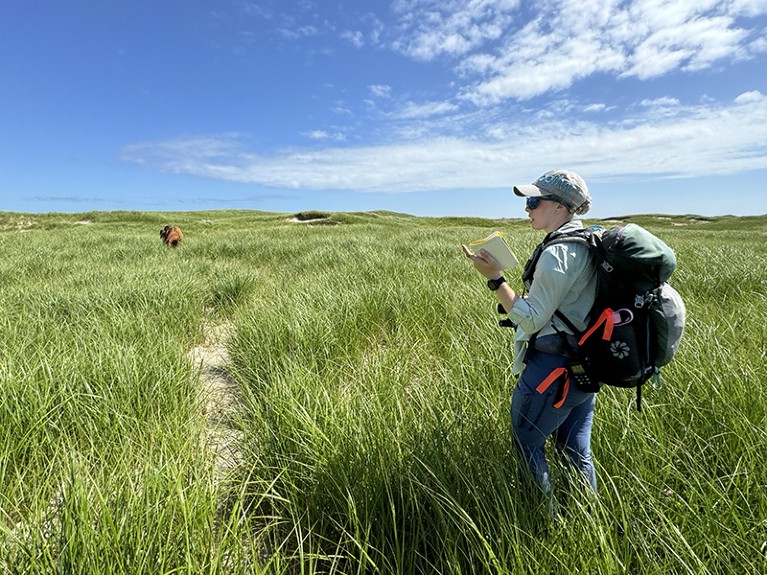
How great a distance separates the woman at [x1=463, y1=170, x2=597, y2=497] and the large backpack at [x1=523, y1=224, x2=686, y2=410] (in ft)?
0.24

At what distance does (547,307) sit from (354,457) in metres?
1.15

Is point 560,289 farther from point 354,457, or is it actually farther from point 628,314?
point 354,457

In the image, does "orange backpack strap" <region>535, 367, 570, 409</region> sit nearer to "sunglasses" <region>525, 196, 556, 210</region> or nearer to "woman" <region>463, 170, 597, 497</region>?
"woman" <region>463, 170, 597, 497</region>

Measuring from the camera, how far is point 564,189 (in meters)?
1.49

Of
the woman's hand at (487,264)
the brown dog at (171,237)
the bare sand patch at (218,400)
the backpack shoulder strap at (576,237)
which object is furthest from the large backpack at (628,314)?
the brown dog at (171,237)

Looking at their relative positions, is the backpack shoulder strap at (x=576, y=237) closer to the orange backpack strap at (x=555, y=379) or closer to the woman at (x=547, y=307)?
the woman at (x=547, y=307)

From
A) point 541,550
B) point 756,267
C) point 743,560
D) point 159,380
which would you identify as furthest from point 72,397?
point 756,267

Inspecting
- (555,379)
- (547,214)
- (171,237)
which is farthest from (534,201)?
(171,237)

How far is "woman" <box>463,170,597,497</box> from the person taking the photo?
55.4 inches

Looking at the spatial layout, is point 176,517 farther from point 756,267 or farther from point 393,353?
point 756,267

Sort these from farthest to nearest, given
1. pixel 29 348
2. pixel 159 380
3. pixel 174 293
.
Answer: pixel 174 293 < pixel 29 348 < pixel 159 380

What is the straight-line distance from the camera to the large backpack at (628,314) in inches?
50.6

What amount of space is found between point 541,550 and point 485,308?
2.81m

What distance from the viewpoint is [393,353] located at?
3.10 metres
